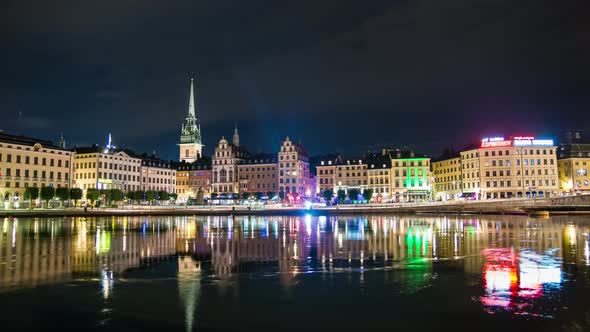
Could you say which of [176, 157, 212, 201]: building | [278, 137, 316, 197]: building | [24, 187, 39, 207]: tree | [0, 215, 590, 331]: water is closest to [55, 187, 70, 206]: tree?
[24, 187, 39, 207]: tree

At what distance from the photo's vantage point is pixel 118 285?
1577 centimetres

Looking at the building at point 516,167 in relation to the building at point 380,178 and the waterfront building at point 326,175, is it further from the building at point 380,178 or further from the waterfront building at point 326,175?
the waterfront building at point 326,175

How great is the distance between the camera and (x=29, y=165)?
10931 centimetres

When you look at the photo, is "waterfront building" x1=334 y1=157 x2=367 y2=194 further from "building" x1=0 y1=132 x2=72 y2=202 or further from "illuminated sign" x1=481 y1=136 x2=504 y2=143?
"building" x1=0 y1=132 x2=72 y2=202

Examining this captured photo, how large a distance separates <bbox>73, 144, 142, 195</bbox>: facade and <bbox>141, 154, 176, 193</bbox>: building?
810 centimetres

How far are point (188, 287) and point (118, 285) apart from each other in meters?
2.44

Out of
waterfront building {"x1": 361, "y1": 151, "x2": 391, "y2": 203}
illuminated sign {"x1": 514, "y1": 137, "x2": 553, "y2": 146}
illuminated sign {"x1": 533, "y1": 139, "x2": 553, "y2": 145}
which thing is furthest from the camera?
waterfront building {"x1": 361, "y1": 151, "x2": 391, "y2": 203}

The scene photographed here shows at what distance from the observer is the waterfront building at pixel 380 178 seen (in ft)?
452

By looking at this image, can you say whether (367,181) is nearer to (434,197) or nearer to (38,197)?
(434,197)

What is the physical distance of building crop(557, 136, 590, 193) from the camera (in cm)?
12635

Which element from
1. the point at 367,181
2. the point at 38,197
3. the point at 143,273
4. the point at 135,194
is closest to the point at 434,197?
the point at 367,181

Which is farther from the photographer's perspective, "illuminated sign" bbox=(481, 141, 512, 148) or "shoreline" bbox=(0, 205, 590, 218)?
"illuminated sign" bbox=(481, 141, 512, 148)

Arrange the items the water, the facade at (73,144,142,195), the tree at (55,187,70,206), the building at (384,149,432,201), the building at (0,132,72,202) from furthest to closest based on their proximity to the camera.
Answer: the building at (384,149,432,201), the facade at (73,144,142,195), the building at (0,132,72,202), the tree at (55,187,70,206), the water

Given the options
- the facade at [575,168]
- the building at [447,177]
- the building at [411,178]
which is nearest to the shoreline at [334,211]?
the building at [447,177]
